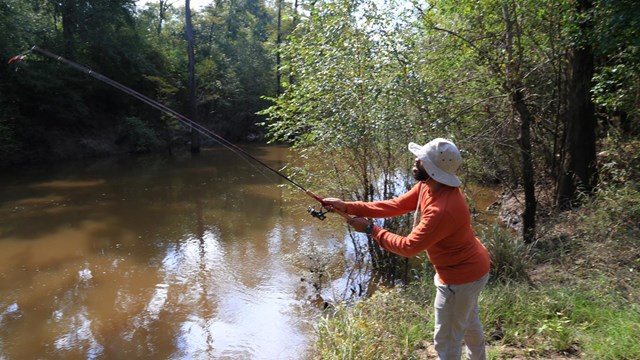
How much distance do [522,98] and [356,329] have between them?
4443mm

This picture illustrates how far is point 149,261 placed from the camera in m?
8.02

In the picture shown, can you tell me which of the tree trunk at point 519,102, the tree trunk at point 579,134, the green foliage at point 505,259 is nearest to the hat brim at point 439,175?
the green foliage at point 505,259

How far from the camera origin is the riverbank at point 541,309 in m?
3.51

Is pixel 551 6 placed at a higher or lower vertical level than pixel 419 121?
higher

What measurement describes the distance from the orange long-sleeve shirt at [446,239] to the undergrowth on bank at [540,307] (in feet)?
3.84

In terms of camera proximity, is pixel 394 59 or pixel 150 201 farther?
pixel 150 201

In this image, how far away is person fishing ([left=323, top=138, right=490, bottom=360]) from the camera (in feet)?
8.38

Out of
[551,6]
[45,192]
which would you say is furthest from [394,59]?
[45,192]

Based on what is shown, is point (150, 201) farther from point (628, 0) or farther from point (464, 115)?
point (628, 0)

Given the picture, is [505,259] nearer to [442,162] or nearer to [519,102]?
[519,102]

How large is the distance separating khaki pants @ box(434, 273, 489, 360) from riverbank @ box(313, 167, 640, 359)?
0.84 m

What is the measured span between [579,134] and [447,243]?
221 inches

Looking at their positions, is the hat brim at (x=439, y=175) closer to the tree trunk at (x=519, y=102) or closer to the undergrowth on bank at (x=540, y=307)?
the undergrowth on bank at (x=540, y=307)

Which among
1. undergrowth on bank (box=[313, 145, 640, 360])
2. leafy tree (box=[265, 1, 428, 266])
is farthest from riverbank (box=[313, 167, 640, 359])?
leafy tree (box=[265, 1, 428, 266])
